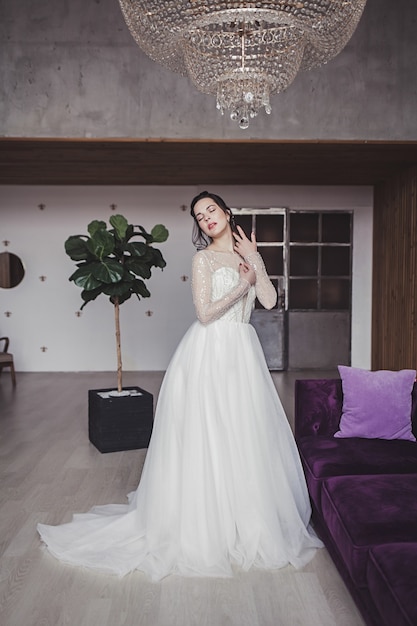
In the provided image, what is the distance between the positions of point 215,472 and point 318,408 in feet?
3.03

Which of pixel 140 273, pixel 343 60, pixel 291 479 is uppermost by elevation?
pixel 343 60

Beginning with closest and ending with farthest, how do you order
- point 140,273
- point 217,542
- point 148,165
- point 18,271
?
1. point 217,542
2. point 140,273
3. point 148,165
4. point 18,271

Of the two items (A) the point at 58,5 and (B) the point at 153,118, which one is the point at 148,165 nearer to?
(B) the point at 153,118

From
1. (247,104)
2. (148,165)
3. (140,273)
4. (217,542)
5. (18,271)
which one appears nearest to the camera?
(217,542)

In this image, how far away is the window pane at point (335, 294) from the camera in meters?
8.52

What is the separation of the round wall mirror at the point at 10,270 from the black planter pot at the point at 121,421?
4.35 meters

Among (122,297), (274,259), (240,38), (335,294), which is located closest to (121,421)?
(122,297)

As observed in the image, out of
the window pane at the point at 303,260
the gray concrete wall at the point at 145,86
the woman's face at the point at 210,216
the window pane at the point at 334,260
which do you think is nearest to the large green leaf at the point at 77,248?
the gray concrete wall at the point at 145,86

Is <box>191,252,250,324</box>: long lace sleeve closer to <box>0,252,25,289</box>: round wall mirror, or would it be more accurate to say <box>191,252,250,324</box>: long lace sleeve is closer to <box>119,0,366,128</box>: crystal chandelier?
<box>119,0,366,128</box>: crystal chandelier

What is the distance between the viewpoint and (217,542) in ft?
8.56

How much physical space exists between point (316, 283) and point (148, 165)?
3.05 m

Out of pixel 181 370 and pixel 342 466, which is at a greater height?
pixel 181 370

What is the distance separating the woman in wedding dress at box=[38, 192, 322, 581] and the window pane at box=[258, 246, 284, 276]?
18.3ft

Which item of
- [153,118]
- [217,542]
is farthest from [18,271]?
[217,542]
